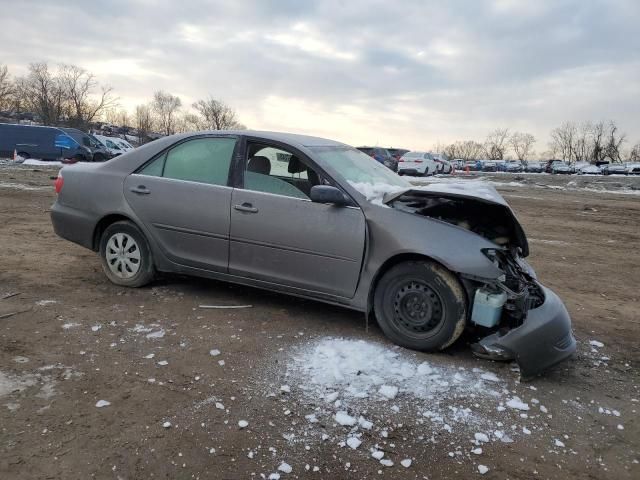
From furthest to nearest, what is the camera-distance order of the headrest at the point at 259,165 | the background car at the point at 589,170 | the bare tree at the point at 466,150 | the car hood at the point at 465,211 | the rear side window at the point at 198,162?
1. the bare tree at the point at 466,150
2. the background car at the point at 589,170
3. the rear side window at the point at 198,162
4. the headrest at the point at 259,165
5. the car hood at the point at 465,211

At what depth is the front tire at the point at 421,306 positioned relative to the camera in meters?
3.54

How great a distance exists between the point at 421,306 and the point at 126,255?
113 inches

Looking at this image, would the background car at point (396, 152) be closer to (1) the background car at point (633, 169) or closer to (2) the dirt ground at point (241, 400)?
(2) the dirt ground at point (241, 400)

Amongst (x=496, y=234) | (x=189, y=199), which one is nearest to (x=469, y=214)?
(x=496, y=234)

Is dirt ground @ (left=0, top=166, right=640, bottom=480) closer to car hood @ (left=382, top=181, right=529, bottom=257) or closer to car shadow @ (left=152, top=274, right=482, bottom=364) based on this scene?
car shadow @ (left=152, top=274, right=482, bottom=364)

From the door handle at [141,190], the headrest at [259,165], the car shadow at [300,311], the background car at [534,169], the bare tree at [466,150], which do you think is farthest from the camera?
the bare tree at [466,150]

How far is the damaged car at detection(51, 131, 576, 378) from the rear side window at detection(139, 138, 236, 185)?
0.01 m

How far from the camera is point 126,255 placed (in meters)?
4.83

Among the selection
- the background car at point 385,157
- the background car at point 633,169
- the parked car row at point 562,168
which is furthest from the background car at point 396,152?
the background car at point 633,169

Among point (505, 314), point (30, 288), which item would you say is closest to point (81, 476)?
point (505, 314)

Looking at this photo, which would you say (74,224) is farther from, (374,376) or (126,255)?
(374,376)

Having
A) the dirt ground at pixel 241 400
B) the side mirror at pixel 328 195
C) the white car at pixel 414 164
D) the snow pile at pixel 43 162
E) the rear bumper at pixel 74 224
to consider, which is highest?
the white car at pixel 414 164

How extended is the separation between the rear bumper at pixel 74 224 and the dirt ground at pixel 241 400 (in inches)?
17.7

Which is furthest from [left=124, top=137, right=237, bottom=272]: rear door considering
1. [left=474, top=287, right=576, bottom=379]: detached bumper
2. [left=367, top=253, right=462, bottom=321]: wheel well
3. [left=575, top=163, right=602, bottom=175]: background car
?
[left=575, top=163, right=602, bottom=175]: background car
